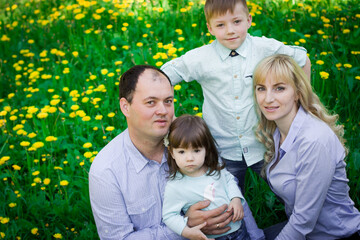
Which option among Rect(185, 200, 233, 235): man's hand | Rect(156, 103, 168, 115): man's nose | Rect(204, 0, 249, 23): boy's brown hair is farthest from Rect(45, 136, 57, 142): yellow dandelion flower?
Rect(204, 0, 249, 23): boy's brown hair

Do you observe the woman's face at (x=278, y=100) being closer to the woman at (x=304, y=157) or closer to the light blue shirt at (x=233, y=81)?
the woman at (x=304, y=157)

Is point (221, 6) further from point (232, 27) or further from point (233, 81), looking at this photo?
point (233, 81)

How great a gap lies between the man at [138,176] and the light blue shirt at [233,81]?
35 centimetres

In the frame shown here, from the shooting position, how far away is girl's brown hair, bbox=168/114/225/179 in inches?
84.9

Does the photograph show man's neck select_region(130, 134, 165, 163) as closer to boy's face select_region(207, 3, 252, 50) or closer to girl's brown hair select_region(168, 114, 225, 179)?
girl's brown hair select_region(168, 114, 225, 179)

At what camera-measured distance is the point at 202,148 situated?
7.22 ft

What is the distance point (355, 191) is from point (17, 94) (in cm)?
324

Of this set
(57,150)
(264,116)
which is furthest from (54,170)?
(264,116)

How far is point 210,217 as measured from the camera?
2.18 m

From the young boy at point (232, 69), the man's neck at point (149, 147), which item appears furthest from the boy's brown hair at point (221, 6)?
the man's neck at point (149, 147)

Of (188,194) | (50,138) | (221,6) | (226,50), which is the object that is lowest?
(188,194)

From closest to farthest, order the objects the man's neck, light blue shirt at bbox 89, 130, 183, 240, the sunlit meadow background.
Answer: light blue shirt at bbox 89, 130, 183, 240, the man's neck, the sunlit meadow background

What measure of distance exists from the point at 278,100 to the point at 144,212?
976mm

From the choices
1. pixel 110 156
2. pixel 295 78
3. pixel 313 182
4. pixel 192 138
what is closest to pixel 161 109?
pixel 192 138
